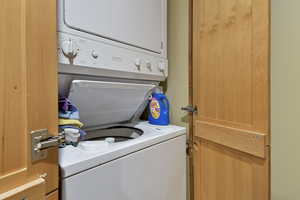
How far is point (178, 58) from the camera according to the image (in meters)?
2.12

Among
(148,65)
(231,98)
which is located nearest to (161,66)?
(148,65)

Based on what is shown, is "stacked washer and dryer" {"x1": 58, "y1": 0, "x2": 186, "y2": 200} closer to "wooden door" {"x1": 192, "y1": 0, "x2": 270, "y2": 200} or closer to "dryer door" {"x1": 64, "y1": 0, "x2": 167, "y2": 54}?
"dryer door" {"x1": 64, "y1": 0, "x2": 167, "y2": 54}

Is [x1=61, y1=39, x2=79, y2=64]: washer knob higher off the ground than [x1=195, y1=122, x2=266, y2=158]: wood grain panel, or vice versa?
[x1=61, y1=39, x2=79, y2=64]: washer knob

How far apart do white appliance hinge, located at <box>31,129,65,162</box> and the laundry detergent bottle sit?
4.14ft

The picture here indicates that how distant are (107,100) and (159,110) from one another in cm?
57

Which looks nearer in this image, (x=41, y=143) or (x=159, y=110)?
(x=41, y=143)

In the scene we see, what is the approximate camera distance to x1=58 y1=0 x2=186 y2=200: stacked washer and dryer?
1.08 metres

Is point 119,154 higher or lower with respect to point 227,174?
higher

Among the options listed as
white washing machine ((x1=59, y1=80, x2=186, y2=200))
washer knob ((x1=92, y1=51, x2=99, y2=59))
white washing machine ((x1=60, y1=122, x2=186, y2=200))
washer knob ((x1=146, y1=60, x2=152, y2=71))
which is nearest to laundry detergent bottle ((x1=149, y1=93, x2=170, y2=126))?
white washing machine ((x1=59, y1=80, x2=186, y2=200))

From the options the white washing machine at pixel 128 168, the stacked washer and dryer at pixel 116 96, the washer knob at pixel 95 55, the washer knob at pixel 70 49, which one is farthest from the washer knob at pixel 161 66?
the washer knob at pixel 70 49
